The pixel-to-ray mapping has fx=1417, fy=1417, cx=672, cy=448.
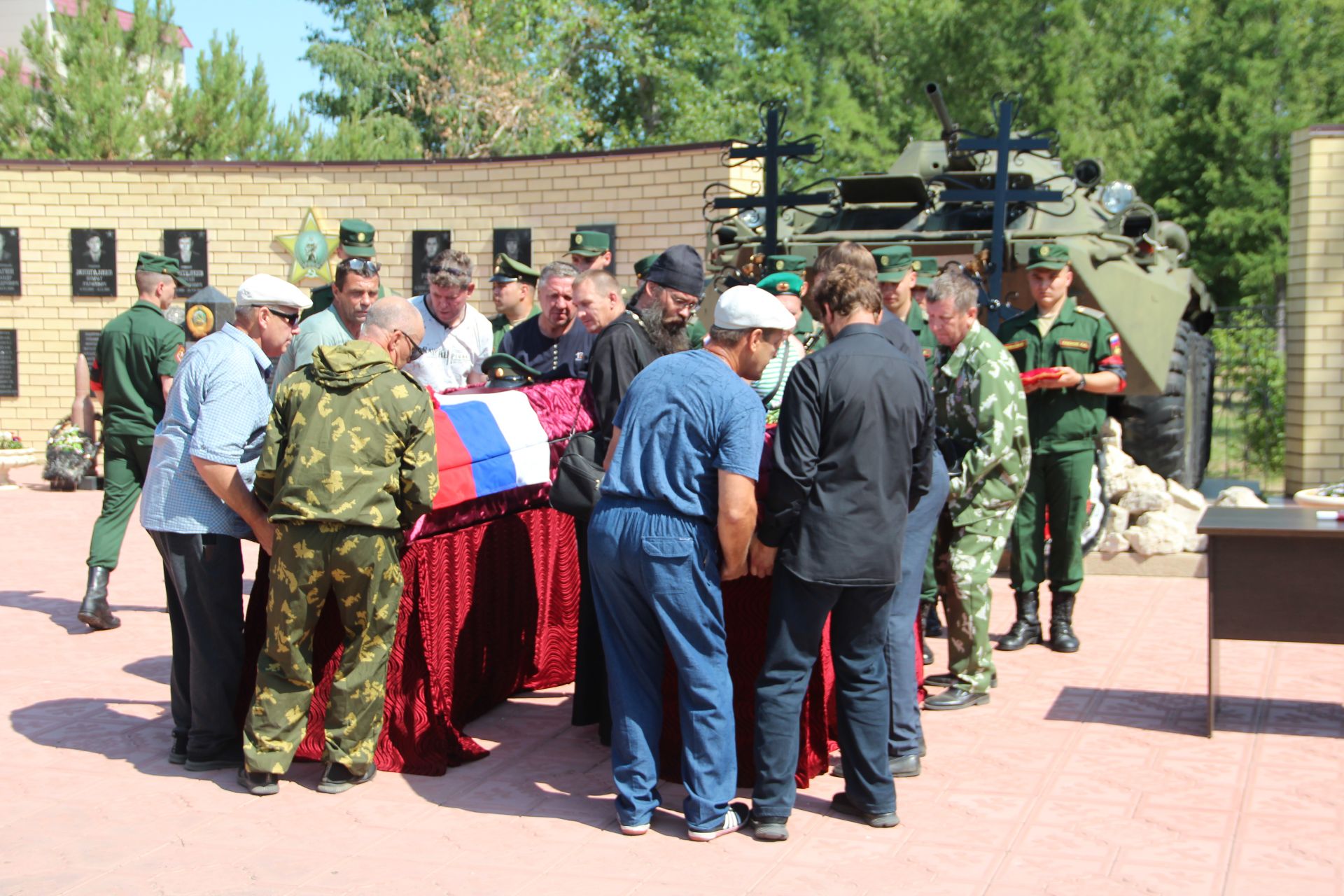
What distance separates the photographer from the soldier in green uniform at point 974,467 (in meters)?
5.84

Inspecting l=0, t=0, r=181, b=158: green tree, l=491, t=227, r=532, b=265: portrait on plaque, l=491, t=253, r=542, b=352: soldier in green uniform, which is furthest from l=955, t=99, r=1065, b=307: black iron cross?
l=0, t=0, r=181, b=158: green tree

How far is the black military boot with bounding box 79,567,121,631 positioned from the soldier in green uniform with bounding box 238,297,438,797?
299 cm

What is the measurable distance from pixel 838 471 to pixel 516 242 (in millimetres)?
11937

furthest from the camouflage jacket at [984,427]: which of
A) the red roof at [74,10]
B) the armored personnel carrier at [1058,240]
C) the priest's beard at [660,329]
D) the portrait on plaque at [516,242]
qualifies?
the red roof at [74,10]

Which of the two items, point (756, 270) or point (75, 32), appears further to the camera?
point (75, 32)

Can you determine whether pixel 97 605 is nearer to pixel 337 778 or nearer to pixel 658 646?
pixel 337 778

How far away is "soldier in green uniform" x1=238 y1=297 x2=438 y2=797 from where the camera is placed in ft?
15.2

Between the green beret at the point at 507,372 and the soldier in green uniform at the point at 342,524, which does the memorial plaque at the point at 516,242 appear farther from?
the soldier in green uniform at the point at 342,524

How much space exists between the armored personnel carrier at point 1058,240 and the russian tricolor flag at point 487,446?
4.33 m

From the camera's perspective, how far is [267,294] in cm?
516

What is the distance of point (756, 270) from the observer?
10.2 m

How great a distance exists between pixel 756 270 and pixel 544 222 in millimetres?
6021

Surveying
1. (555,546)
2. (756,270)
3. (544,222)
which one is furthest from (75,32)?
(555,546)

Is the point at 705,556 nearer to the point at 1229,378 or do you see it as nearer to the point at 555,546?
the point at 555,546
